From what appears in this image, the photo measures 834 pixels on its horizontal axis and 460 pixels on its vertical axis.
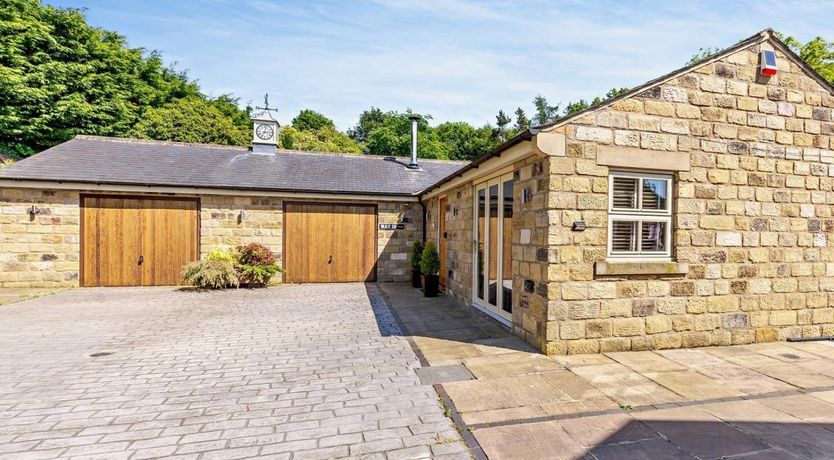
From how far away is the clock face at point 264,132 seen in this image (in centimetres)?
1405

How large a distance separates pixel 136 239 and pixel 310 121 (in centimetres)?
3775

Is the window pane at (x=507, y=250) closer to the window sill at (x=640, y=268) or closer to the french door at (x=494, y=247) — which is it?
the french door at (x=494, y=247)

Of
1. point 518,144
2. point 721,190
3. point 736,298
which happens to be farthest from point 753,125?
point 518,144

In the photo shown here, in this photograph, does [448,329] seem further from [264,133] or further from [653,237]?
[264,133]

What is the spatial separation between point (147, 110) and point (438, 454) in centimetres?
3124

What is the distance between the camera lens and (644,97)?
16.3ft

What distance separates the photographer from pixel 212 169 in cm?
1189

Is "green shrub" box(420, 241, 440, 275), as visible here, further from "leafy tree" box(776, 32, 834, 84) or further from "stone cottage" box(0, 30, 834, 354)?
"leafy tree" box(776, 32, 834, 84)

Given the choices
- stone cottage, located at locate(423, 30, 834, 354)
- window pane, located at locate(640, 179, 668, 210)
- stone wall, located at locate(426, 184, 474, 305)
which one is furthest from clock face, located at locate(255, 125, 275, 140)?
window pane, located at locate(640, 179, 668, 210)

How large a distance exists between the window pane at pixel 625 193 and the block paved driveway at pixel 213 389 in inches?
131

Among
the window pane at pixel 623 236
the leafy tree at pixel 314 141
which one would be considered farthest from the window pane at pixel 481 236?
the leafy tree at pixel 314 141

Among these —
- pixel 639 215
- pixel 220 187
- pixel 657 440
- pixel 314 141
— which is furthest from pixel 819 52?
pixel 314 141

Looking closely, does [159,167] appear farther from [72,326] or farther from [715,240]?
[715,240]

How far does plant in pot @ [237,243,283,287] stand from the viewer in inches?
403
